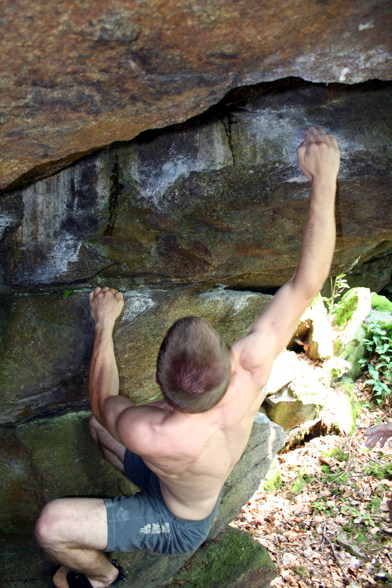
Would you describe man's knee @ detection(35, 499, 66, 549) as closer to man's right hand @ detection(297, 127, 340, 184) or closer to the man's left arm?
the man's left arm

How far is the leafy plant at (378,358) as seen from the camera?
29.3 ft

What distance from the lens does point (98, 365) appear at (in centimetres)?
354

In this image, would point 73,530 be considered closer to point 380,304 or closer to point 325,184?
point 325,184

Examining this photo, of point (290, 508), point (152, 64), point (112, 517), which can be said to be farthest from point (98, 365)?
point (290, 508)

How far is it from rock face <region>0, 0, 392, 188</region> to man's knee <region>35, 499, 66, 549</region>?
6.83ft

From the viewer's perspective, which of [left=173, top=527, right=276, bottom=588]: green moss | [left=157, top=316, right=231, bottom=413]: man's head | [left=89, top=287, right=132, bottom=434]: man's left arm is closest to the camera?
[left=157, top=316, right=231, bottom=413]: man's head

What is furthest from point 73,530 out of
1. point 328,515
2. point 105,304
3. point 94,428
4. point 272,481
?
point 272,481

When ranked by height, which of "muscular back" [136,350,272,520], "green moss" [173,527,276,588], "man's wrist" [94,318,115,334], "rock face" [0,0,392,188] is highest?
"rock face" [0,0,392,188]

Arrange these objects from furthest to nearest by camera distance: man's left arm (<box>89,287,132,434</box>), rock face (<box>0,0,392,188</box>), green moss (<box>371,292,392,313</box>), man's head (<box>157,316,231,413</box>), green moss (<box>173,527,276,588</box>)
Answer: green moss (<box>371,292,392,313</box>) → green moss (<box>173,527,276,588</box>) → man's left arm (<box>89,287,132,434</box>) → man's head (<box>157,316,231,413</box>) → rock face (<box>0,0,392,188</box>)

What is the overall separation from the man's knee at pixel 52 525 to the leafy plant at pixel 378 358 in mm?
6772

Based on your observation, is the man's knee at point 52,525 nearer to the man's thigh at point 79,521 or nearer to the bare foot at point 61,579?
the man's thigh at point 79,521

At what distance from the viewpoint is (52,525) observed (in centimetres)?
323

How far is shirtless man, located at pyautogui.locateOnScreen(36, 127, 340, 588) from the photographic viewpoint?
2.62m

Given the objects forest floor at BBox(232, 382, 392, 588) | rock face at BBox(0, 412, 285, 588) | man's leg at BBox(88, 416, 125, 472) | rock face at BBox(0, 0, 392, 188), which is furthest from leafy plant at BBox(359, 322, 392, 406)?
rock face at BBox(0, 0, 392, 188)
